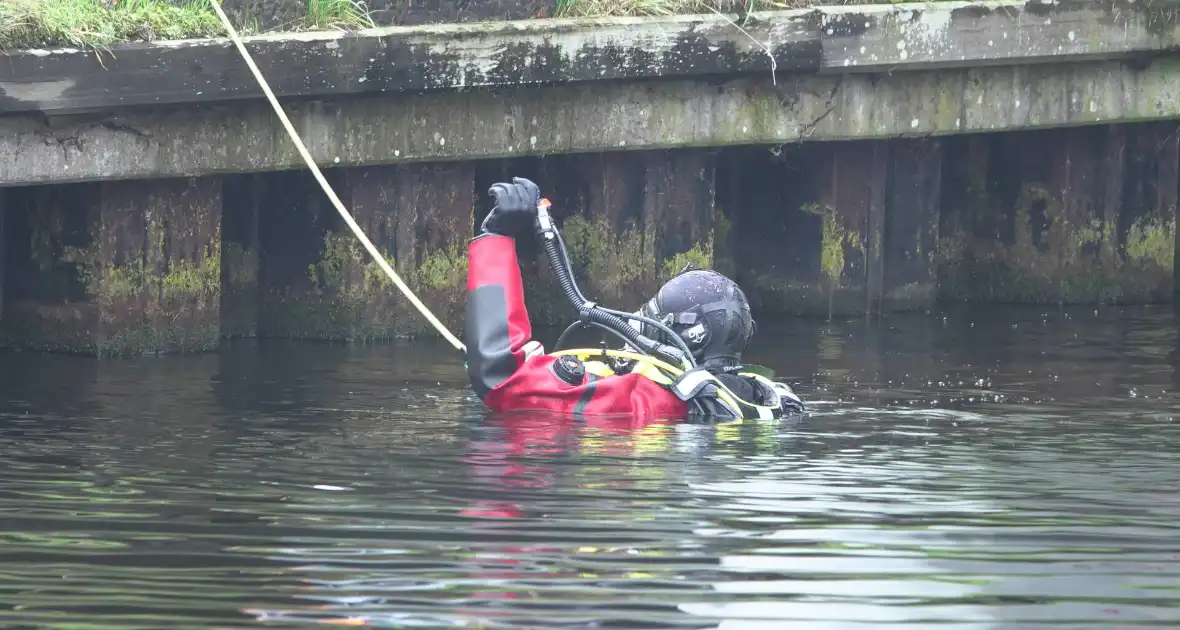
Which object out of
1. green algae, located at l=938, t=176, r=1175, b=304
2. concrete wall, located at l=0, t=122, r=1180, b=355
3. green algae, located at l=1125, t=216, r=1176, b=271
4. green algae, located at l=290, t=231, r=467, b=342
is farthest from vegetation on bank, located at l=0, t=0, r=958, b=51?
green algae, located at l=1125, t=216, r=1176, b=271

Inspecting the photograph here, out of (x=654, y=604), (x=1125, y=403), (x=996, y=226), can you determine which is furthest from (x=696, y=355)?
(x=996, y=226)

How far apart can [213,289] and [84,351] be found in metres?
0.75

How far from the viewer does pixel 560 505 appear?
6.67m

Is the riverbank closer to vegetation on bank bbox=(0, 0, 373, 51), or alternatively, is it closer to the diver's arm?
vegetation on bank bbox=(0, 0, 373, 51)

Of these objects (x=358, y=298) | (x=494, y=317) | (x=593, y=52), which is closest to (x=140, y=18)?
(x=358, y=298)

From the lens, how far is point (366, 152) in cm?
1113

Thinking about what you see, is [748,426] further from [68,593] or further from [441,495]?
[68,593]

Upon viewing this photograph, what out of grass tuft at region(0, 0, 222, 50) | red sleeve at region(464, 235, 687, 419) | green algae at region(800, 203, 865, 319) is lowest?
red sleeve at region(464, 235, 687, 419)

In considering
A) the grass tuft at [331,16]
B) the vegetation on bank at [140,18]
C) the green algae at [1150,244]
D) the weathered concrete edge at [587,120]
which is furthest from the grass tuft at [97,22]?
the green algae at [1150,244]

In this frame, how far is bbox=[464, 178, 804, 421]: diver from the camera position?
27.1 ft

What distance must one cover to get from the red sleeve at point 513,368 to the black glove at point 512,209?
46 millimetres

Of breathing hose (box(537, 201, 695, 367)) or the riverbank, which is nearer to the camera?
breathing hose (box(537, 201, 695, 367))

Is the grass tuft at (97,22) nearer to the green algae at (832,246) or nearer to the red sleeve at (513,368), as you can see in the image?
the red sleeve at (513,368)

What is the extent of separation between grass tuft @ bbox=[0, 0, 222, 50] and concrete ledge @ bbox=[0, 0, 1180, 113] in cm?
12
